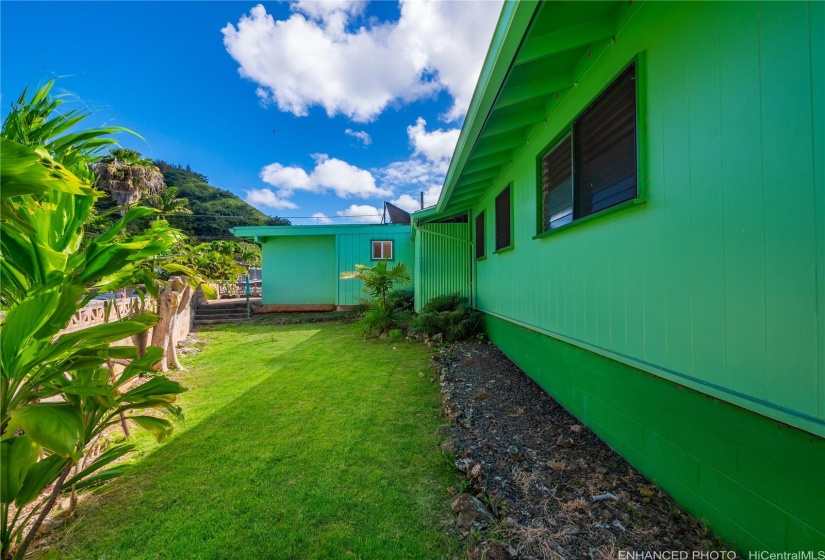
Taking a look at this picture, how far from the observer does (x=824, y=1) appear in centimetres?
108

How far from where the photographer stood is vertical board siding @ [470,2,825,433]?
3.75ft

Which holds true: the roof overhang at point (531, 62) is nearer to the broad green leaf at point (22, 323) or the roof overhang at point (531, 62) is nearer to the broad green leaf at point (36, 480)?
the broad green leaf at point (22, 323)

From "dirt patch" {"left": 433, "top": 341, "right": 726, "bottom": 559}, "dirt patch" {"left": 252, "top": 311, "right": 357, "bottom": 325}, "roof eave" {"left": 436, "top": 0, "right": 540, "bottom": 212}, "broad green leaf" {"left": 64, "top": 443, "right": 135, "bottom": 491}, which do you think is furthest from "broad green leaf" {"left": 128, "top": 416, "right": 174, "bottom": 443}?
"dirt patch" {"left": 252, "top": 311, "right": 357, "bottom": 325}

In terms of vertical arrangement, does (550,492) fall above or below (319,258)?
below

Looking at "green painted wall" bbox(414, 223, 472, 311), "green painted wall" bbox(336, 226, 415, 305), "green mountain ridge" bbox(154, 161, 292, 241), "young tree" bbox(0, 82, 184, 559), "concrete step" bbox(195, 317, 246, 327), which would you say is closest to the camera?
"young tree" bbox(0, 82, 184, 559)

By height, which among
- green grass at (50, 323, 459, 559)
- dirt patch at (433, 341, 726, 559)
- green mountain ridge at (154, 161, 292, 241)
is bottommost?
green grass at (50, 323, 459, 559)

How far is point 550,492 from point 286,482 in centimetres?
179

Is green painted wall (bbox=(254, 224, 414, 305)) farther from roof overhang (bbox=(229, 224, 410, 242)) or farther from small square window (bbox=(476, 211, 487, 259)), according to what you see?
small square window (bbox=(476, 211, 487, 259))

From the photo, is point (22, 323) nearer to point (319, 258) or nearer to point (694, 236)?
point (694, 236)

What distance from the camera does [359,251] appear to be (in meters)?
11.9

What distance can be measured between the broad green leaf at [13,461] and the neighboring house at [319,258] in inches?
414

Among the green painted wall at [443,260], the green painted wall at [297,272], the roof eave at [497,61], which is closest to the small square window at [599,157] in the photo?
the roof eave at [497,61]

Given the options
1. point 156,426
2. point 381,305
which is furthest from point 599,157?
point 381,305

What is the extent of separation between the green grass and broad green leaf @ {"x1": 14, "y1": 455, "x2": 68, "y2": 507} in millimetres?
527
